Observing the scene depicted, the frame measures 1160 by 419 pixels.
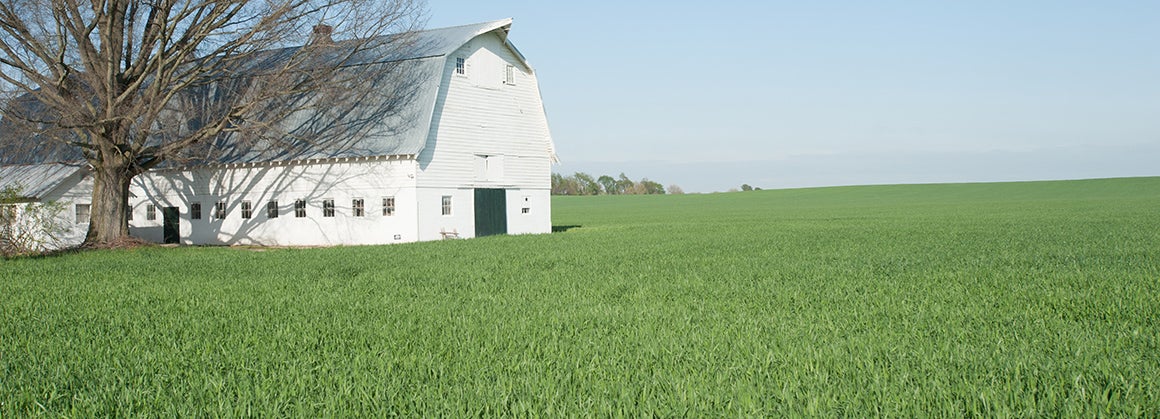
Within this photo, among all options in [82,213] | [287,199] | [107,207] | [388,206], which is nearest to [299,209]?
[287,199]

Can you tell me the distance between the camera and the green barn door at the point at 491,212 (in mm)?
32469

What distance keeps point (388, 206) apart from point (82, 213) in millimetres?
12596

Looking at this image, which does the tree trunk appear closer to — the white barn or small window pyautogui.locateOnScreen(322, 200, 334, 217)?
the white barn

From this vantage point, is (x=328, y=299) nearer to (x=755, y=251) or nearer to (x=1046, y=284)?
(x=1046, y=284)

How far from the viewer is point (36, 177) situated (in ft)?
111

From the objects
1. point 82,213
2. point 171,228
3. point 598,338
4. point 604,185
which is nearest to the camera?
point 598,338

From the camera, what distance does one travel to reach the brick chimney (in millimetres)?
26344

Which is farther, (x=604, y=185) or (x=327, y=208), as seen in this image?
(x=604, y=185)

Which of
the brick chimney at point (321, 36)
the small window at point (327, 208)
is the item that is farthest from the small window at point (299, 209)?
the brick chimney at point (321, 36)

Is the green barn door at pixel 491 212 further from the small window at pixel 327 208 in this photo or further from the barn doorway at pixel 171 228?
the barn doorway at pixel 171 228

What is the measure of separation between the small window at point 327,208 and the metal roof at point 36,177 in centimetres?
864

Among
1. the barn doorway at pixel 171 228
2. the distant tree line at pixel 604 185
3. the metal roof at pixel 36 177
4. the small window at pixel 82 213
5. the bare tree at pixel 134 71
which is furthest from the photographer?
the distant tree line at pixel 604 185

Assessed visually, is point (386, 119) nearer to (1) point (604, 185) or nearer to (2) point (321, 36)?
(2) point (321, 36)

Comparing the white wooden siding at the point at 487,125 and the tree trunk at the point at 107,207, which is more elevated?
the white wooden siding at the point at 487,125
